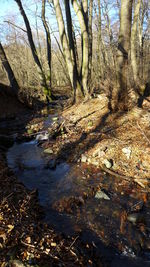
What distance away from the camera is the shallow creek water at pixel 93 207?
2568 mm

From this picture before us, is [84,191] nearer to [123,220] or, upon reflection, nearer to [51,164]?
[123,220]

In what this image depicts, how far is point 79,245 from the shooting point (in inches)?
99.2

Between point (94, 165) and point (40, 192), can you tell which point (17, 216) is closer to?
point (40, 192)

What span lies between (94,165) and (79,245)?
88.5 inches

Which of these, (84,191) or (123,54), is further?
(123,54)

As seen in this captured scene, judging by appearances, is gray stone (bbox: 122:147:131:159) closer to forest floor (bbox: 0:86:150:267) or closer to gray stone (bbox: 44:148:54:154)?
forest floor (bbox: 0:86:150:267)

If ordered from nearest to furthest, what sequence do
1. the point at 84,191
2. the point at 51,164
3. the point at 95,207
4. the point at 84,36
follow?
the point at 95,207 → the point at 84,191 → the point at 51,164 → the point at 84,36

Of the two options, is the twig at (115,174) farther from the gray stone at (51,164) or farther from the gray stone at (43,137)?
the gray stone at (43,137)

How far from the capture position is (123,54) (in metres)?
→ 5.48

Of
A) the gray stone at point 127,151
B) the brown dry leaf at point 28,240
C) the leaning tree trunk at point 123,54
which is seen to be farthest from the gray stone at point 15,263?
the leaning tree trunk at point 123,54

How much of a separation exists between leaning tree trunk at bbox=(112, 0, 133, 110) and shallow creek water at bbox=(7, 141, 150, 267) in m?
2.74

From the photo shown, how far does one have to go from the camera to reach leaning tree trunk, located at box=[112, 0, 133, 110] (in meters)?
5.29

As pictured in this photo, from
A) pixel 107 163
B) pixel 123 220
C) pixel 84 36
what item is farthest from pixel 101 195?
pixel 84 36

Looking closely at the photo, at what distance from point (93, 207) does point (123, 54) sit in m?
4.75
